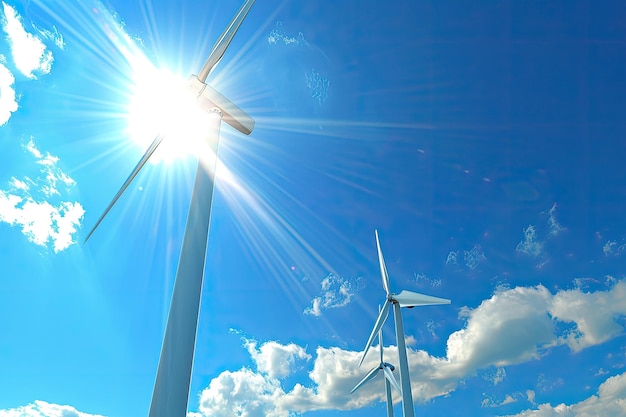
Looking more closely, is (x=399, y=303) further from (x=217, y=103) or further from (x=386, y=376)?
(x=217, y=103)

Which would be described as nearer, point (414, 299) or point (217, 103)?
point (217, 103)

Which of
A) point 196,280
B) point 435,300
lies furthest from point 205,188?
point 435,300

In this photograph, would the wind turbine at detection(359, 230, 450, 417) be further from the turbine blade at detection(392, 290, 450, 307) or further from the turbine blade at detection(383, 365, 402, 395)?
the turbine blade at detection(383, 365, 402, 395)

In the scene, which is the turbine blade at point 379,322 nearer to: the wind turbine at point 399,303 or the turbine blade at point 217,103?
the wind turbine at point 399,303

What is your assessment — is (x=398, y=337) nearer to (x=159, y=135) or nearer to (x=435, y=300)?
(x=435, y=300)

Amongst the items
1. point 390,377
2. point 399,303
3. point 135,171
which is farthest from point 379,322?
point 135,171

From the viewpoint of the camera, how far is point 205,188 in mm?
18375

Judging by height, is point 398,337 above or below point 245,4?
below

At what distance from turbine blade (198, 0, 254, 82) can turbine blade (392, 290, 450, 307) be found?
41.9 meters

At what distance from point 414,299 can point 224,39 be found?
44.1m

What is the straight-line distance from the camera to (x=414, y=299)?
53.0 metres

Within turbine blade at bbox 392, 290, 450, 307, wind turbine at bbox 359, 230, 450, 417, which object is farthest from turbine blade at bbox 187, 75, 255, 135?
turbine blade at bbox 392, 290, 450, 307

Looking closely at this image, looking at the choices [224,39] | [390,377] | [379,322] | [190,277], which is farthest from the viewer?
[390,377]

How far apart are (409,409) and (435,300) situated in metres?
15.5
